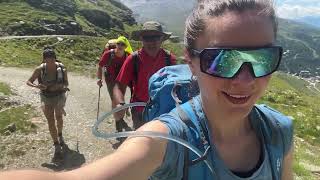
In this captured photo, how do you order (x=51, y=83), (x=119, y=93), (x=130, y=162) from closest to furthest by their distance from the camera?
(x=130, y=162) → (x=119, y=93) → (x=51, y=83)

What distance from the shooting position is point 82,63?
108 feet

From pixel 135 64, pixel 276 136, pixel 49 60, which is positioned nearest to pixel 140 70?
pixel 135 64

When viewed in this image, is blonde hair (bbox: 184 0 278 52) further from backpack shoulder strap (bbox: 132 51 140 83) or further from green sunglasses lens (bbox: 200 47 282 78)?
backpack shoulder strap (bbox: 132 51 140 83)

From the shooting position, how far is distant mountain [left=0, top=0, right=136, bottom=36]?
6562cm

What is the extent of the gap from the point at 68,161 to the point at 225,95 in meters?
9.89

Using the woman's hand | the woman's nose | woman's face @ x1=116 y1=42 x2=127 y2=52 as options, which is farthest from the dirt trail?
the woman's nose

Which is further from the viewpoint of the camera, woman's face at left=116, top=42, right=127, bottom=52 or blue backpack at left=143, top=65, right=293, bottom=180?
woman's face at left=116, top=42, right=127, bottom=52

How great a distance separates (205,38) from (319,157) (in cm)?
1091

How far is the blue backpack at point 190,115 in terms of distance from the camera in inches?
101

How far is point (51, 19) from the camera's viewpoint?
251 feet

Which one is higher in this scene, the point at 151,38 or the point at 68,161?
the point at 151,38

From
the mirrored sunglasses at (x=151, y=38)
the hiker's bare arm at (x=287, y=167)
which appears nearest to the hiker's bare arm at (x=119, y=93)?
the mirrored sunglasses at (x=151, y=38)

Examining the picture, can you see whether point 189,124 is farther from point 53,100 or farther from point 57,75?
point 53,100

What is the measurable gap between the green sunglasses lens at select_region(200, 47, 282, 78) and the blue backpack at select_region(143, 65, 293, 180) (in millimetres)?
257
